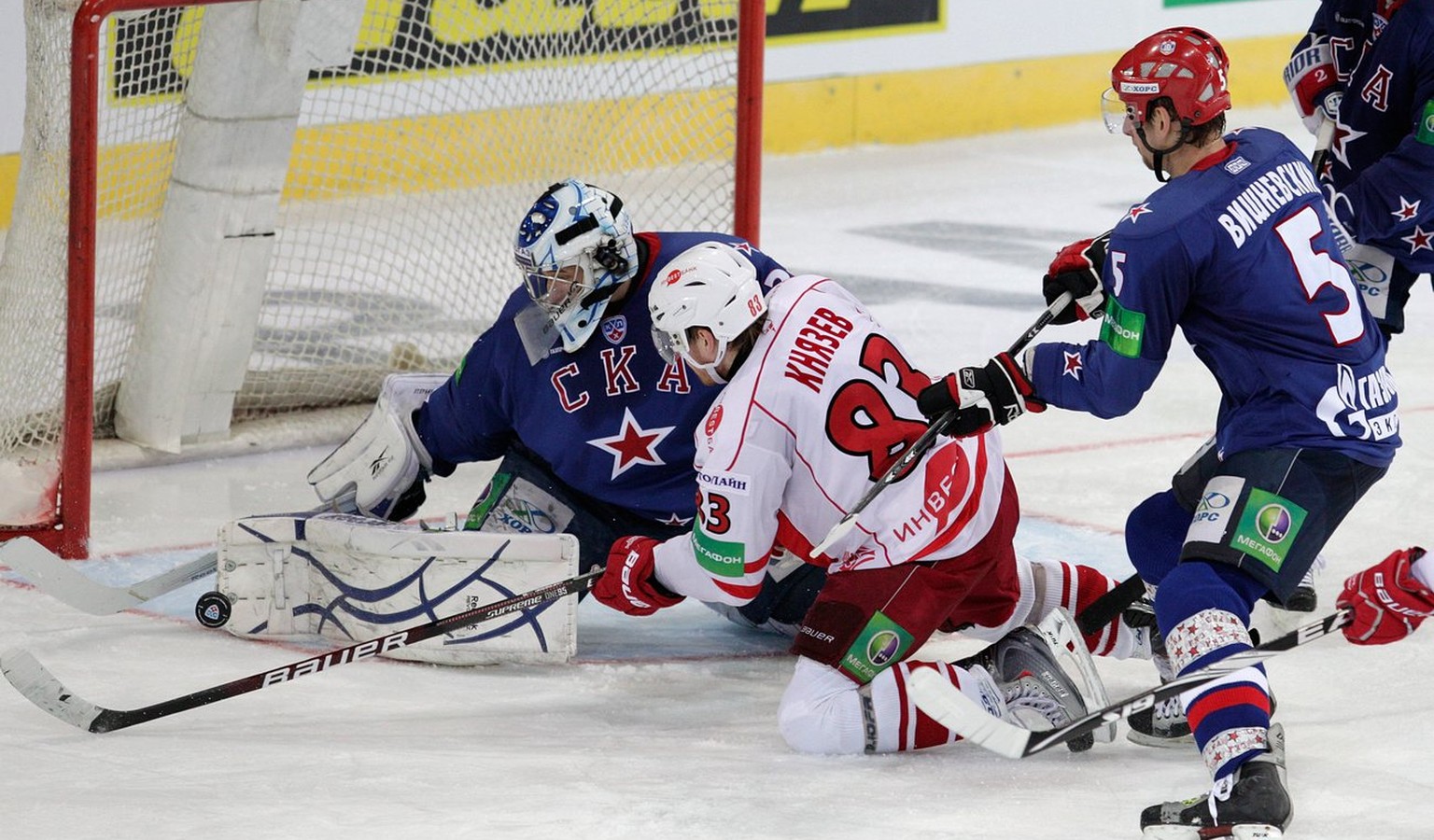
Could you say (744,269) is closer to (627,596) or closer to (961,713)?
(627,596)

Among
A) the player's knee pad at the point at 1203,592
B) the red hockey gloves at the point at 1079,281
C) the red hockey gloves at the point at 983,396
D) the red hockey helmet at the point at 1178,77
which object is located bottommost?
the player's knee pad at the point at 1203,592

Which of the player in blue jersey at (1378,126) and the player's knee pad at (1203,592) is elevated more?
the player in blue jersey at (1378,126)

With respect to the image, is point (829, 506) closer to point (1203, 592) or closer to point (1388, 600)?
point (1203, 592)

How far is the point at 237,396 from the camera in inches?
197

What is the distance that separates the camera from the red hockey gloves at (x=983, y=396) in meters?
3.02

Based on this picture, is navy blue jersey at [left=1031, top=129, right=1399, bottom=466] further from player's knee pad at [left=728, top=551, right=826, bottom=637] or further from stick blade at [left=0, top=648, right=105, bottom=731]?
stick blade at [left=0, top=648, right=105, bottom=731]

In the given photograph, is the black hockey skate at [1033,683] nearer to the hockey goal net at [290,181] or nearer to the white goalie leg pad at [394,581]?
the white goalie leg pad at [394,581]

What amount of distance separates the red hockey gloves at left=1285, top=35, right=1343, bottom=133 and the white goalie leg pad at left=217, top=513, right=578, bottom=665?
6.30 feet

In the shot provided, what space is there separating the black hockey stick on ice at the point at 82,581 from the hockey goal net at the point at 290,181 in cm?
39

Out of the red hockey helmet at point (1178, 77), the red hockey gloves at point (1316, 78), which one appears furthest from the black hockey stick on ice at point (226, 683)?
the red hockey gloves at point (1316, 78)

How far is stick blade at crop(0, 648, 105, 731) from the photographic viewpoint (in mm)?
3092

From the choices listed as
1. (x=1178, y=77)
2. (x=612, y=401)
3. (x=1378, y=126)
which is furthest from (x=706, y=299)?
(x=1378, y=126)

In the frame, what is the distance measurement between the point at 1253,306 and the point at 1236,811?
70 cm

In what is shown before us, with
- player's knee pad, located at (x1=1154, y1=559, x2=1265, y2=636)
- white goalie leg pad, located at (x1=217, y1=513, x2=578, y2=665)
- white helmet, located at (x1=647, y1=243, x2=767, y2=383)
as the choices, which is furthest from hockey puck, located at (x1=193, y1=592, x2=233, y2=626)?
player's knee pad, located at (x1=1154, y1=559, x2=1265, y2=636)
